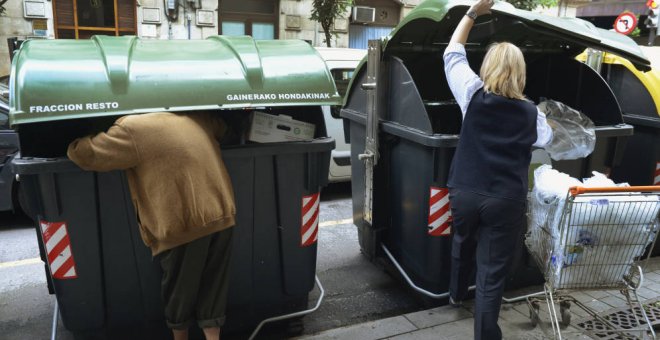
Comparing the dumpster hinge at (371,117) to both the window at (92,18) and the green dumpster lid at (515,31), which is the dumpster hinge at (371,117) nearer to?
the green dumpster lid at (515,31)

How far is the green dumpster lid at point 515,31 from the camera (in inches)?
113

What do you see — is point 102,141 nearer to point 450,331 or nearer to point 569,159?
point 450,331

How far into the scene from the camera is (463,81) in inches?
107

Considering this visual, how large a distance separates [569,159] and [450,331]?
146 cm

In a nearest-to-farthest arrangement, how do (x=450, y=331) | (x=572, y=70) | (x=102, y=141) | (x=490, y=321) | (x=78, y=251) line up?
(x=102, y=141) → (x=78, y=251) → (x=490, y=321) → (x=450, y=331) → (x=572, y=70)

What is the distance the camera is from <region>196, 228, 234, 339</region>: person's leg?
8.53 feet

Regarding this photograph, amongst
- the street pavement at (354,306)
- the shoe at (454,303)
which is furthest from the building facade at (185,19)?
the shoe at (454,303)

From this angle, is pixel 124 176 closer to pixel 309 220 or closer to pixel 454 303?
pixel 309 220

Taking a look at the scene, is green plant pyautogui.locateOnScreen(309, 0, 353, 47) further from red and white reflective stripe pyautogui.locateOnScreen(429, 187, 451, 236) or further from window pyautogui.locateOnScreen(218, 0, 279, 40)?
red and white reflective stripe pyautogui.locateOnScreen(429, 187, 451, 236)

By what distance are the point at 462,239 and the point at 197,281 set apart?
1474 mm

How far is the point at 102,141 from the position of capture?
2.24 metres

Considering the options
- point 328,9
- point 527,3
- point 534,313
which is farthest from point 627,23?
point 534,313

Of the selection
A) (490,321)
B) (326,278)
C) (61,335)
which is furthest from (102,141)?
(326,278)

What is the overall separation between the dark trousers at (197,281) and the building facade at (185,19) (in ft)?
33.1
